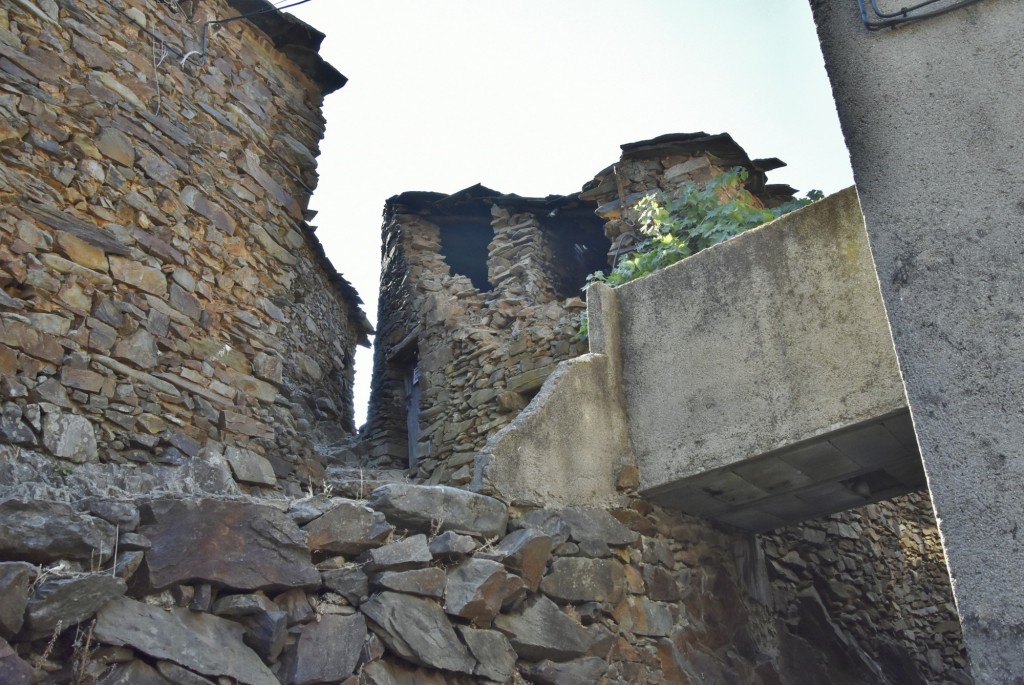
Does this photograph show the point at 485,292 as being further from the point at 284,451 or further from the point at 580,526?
the point at 580,526

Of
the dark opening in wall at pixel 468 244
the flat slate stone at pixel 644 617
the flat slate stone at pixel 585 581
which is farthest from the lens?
the dark opening in wall at pixel 468 244

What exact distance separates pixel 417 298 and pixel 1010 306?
6.77 metres

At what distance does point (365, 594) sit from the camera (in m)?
3.14

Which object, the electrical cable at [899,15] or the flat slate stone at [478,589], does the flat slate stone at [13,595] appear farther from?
the electrical cable at [899,15]

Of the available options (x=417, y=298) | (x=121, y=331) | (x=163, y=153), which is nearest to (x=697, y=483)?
(x=121, y=331)

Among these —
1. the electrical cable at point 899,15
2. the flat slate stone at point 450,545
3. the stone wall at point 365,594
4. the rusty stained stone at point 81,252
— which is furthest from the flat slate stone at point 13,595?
the electrical cable at point 899,15

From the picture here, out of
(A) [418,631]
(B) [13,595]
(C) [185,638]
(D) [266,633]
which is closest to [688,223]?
(A) [418,631]

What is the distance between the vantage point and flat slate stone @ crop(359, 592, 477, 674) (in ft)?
10.0

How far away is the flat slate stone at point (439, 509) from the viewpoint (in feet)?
11.5

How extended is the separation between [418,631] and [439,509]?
597 millimetres

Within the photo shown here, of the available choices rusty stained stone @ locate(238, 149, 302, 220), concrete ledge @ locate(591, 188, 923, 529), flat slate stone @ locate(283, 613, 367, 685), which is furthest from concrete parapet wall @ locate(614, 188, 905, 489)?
rusty stained stone @ locate(238, 149, 302, 220)

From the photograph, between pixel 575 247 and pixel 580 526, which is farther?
pixel 575 247

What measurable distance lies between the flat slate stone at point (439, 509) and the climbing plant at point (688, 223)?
2.44m

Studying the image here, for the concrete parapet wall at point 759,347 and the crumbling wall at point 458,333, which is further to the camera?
the crumbling wall at point 458,333
